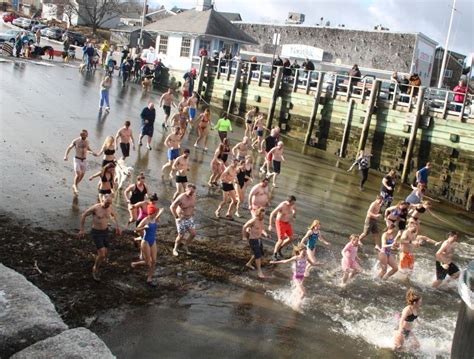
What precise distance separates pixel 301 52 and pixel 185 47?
13574 millimetres

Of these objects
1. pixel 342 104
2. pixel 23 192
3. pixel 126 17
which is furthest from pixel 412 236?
pixel 126 17

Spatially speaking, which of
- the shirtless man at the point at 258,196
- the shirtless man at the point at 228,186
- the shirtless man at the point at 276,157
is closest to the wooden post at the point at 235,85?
the shirtless man at the point at 276,157

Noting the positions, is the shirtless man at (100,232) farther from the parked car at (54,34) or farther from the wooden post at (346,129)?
the parked car at (54,34)

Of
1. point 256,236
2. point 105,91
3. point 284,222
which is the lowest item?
point 256,236

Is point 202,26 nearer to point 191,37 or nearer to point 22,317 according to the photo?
point 191,37

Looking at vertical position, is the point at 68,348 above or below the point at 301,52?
below

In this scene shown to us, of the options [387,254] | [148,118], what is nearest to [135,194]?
[387,254]

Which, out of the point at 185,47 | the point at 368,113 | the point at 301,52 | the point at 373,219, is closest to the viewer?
the point at 373,219

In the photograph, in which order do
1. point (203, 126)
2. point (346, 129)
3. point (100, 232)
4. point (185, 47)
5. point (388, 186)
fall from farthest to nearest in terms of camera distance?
point (185, 47)
point (346, 129)
point (203, 126)
point (388, 186)
point (100, 232)

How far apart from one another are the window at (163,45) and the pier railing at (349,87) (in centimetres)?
520

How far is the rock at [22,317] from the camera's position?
4770 millimetres

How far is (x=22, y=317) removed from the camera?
16.7 ft

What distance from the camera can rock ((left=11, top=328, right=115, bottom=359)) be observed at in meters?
4.52

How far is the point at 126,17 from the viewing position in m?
71.9
